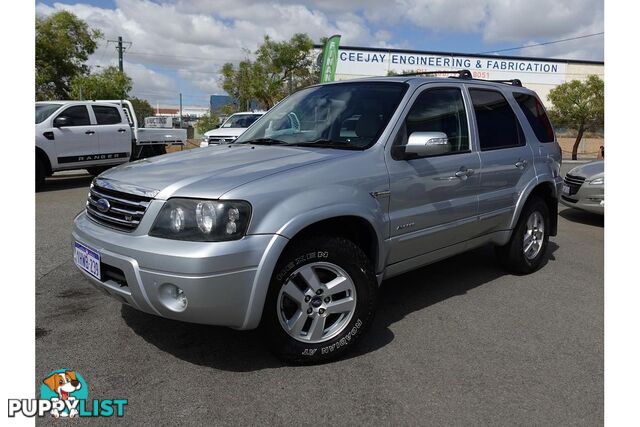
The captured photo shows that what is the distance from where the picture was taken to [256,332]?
3.33 meters

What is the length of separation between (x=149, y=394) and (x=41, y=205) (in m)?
7.18

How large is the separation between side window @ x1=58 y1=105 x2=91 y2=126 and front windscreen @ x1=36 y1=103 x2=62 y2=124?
0.22 meters

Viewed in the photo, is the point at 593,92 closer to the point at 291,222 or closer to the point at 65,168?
the point at 65,168

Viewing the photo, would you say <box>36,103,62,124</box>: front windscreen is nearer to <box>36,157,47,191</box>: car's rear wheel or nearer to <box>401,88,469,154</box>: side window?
<box>36,157,47,191</box>: car's rear wheel

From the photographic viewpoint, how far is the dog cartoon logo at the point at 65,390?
8.93ft

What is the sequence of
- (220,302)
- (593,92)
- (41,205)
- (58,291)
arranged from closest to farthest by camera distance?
1. (220,302)
2. (58,291)
3. (41,205)
4. (593,92)

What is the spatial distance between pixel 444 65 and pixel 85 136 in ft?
97.9

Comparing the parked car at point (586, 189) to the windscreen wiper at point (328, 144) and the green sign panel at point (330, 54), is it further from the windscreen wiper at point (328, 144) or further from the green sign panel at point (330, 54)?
the green sign panel at point (330, 54)

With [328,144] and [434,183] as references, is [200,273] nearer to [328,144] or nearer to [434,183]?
[328,144]

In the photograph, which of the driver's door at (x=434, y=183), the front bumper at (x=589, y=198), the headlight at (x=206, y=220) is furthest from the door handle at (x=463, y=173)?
the front bumper at (x=589, y=198)

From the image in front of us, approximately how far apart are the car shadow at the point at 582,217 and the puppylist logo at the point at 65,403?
7910mm

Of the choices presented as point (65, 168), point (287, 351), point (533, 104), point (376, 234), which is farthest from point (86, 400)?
point (65, 168)
